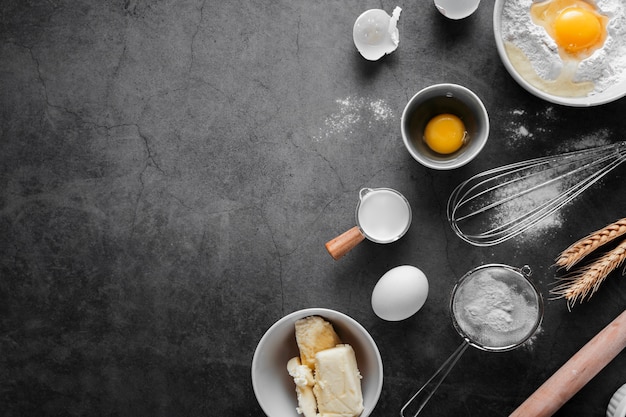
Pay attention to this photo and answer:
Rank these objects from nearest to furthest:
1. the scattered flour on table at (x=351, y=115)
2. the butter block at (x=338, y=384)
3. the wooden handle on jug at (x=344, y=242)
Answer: the butter block at (x=338, y=384), the wooden handle on jug at (x=344, y=242), the scattered flour on table at (x=351, y=115)

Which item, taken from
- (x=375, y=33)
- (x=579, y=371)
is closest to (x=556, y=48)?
(x=375, y=33)

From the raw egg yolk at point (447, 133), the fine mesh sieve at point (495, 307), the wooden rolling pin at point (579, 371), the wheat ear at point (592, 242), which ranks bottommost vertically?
the wooden rolling pin at point (579, 371)

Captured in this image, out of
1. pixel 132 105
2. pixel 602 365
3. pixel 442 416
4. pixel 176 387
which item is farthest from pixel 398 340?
pixel 132 105

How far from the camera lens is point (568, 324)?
1782 millimetres

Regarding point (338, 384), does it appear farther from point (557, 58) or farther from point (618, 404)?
point (557, 58)

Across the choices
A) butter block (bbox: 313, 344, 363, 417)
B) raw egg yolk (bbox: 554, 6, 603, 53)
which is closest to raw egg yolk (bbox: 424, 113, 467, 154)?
raw egg yolk (bbox: 554, 6, 603, 53)

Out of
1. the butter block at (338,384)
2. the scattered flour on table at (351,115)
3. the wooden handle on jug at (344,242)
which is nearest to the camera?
the butter block at (338,384)

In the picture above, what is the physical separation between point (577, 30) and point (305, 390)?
4.05 ft

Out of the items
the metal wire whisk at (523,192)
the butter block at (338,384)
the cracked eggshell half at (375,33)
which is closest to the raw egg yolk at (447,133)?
the metal wire whisk at (523,192)

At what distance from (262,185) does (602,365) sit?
1057 millimetres

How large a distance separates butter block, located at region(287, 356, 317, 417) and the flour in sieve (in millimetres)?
1048

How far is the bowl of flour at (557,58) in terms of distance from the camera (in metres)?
1.72

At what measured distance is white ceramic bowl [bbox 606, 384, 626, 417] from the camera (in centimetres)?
166

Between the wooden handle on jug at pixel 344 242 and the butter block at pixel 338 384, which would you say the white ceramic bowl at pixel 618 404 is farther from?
the wooden handle on jug at pixel 344 242
